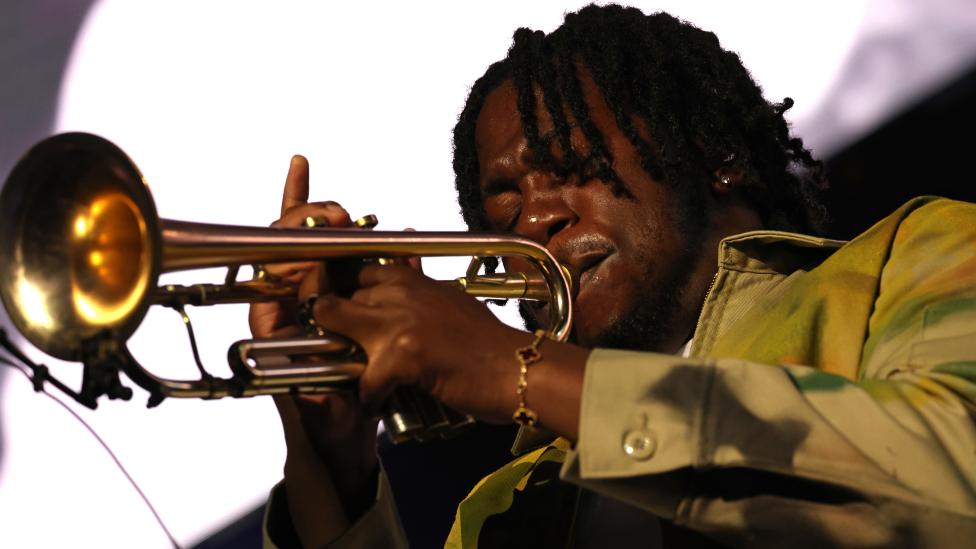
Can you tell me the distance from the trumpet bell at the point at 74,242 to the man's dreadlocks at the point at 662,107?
39.5 inches

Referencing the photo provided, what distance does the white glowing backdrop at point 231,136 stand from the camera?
2.53 meters

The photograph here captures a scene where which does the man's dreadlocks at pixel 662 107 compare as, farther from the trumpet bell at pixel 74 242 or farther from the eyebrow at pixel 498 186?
the trumpet bell at pixel 74 242

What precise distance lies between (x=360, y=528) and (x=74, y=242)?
2.43 ft

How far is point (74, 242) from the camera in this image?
5.43 feet

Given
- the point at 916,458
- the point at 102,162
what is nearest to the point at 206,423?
the point at 102,162

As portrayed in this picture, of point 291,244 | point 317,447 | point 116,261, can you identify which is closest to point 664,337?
point 317,447

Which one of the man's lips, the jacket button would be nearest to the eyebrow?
the man's lips

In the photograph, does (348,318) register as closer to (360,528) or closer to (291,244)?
(291,244)

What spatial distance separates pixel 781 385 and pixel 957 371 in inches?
9.2

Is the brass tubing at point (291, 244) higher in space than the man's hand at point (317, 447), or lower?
higher

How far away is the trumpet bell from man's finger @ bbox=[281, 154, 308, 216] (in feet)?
1.44

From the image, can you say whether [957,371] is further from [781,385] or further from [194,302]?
[194,302]

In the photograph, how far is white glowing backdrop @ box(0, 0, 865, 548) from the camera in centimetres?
253

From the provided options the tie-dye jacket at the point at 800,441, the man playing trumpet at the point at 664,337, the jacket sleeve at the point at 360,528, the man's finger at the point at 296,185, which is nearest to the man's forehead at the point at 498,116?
the man playing trumpet at the point at 664,337
